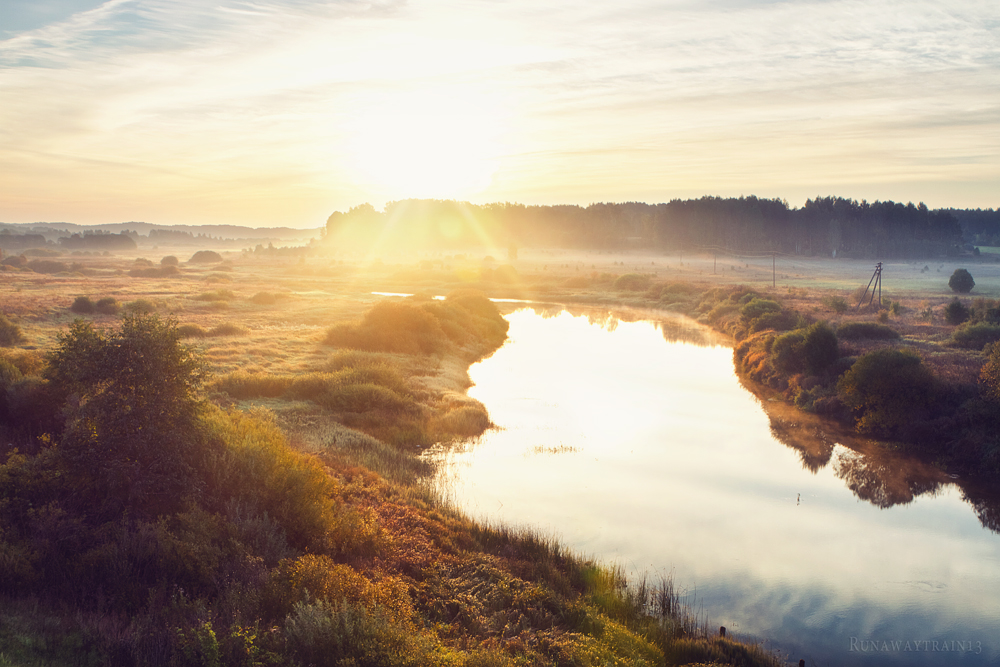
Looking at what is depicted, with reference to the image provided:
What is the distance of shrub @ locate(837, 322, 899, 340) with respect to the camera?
36.1 m

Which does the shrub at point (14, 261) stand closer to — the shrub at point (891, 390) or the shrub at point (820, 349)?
the shrub at point (820, 349)

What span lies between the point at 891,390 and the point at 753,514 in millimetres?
12077

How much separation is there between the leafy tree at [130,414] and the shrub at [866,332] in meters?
37.0

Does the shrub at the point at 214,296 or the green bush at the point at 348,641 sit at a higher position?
the shrub at the point at 214,296

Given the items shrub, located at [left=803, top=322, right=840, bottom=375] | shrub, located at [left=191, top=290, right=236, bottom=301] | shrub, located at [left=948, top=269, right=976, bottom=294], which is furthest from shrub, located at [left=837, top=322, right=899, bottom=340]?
shrub, located at [left=191, top=290, right=236, bottom=301]

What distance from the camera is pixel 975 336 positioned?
33.4 meters

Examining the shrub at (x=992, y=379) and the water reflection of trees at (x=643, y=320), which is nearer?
the shrub at (x=992, y=379)

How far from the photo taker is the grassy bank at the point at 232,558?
25.7 feet

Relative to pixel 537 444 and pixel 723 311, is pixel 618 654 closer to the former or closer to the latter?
pixel 537 444

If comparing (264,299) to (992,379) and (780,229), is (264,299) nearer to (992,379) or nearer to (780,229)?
(992,379)

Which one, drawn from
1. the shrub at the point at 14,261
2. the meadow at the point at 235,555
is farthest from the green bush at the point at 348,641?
the shrub at the point at 14,261

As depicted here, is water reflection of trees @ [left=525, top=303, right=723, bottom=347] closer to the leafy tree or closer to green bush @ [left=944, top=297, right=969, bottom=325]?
A: green bush @ [left=944, top=297, right=969, bottom=325]

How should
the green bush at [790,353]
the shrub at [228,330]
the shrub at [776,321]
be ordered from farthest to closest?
the shrub at [776,321], the shrub at [228,330], the green bush at [790,353]

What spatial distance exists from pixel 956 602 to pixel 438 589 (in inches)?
470
